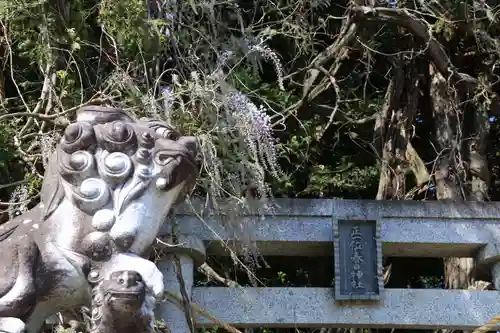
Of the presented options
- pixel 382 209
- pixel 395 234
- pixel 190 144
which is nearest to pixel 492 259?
pixel 395 234

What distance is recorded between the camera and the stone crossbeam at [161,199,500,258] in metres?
4.62

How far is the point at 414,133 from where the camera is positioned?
600cm

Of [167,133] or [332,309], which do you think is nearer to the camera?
[167,133]

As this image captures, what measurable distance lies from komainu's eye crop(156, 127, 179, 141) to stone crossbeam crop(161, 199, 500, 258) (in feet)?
7.02

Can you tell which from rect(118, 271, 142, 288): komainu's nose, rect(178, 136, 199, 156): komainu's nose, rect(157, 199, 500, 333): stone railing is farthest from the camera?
rect(157, 199, 500, 333): stone railing

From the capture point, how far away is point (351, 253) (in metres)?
4.60

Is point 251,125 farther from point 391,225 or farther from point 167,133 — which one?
point 167,133

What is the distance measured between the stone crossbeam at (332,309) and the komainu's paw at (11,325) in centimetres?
228

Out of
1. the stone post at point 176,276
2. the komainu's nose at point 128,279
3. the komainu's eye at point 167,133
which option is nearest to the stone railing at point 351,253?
the stone post at point 176,276

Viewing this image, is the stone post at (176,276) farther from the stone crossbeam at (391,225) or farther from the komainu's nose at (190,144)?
the komainu's nose at (190,144)

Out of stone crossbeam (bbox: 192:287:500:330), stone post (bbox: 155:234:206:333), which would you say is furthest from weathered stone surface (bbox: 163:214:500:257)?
stone crossbeam (bbox: 192:287:500:330)

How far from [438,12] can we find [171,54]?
188 centimetres

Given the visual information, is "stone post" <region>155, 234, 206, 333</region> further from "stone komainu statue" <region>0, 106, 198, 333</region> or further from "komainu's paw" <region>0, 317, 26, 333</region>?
"komainu's paw" <region>0, 317, 26, 333</region>

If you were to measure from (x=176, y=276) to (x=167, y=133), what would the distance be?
6.59 feet
